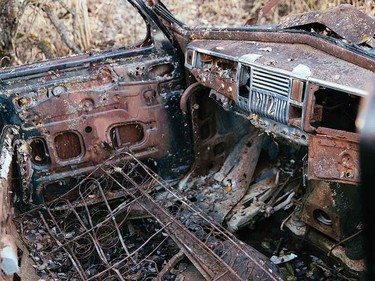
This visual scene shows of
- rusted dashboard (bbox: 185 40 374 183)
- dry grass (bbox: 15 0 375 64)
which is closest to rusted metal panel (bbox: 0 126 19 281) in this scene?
rusted dashboard (bbox: 185 40 374 183)

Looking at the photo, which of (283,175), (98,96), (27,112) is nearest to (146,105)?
(98,96)

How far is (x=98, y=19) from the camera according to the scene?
7.77 meters

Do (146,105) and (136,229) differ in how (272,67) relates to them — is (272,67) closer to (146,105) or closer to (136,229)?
(146,105)

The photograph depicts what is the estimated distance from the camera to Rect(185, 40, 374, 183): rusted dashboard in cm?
250

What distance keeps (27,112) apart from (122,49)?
32.0 inches

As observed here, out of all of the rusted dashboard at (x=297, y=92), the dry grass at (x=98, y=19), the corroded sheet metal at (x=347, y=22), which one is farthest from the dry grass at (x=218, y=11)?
the corroded sheet metal at (x=347, y=22)

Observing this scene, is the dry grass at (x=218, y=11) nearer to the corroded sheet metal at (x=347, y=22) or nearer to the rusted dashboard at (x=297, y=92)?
the rusted dashboard at (x=297, y=92)

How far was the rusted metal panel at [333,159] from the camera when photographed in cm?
246

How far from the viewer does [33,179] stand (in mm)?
3570

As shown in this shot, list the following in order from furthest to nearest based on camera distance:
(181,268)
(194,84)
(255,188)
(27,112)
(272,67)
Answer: (255,188), (194,84), (27,112), (181,268), (272,67)

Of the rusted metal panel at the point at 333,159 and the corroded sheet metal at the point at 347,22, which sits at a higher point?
the corroded sheet metal at the point at 347,22

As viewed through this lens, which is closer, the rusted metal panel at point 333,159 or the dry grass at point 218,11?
the rusted metal panel at point 333,159

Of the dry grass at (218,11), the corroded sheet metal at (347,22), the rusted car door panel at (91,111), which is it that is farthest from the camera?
the dry grass at (218,11)

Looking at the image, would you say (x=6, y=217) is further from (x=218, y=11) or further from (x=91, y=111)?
(x=218, y=11)
